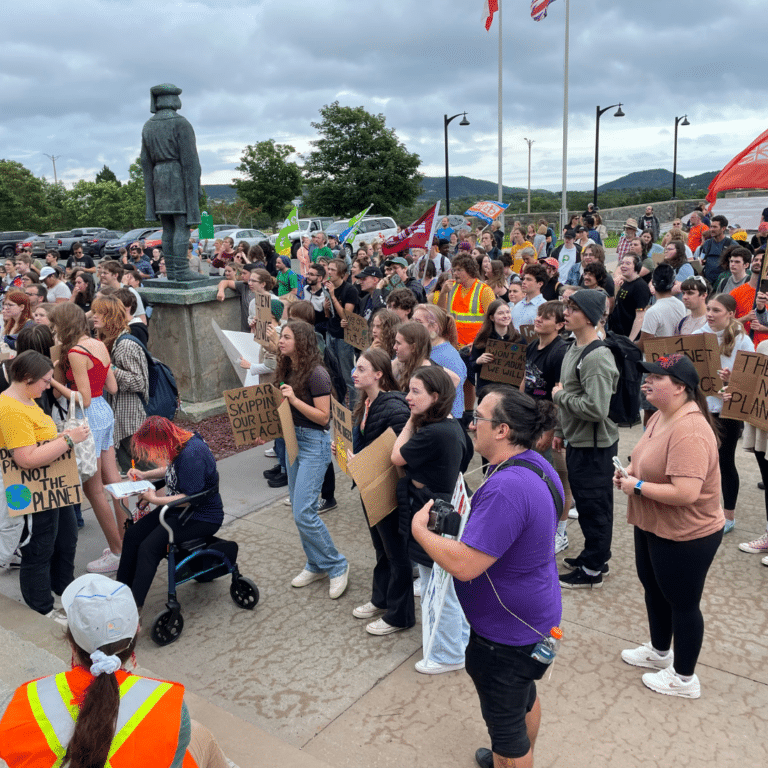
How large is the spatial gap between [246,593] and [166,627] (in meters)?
0.55

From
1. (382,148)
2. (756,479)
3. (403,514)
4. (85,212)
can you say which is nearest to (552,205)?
(382,148)

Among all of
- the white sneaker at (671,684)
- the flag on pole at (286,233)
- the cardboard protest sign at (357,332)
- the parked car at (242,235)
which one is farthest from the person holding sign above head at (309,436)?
the parked car at (242,235)

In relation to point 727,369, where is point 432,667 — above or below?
below

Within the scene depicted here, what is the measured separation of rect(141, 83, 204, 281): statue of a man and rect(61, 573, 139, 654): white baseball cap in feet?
24.5

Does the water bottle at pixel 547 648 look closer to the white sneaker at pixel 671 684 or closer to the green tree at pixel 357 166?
the white sneaker at pixel 671 684

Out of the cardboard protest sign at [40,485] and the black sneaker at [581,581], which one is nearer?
the cardboard protest sign at [40,485]


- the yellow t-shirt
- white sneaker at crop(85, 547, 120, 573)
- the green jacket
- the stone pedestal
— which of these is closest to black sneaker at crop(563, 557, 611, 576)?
the green jacket

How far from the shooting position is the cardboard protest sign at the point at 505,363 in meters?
6.26

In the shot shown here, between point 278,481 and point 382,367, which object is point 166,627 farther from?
point 278,481

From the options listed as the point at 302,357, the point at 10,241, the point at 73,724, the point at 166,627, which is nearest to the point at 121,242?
the point at 10,241

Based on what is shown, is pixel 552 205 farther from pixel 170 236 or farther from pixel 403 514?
pixel 403 514

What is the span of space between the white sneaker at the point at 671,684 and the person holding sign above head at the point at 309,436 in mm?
1999

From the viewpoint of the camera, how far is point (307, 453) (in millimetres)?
4848

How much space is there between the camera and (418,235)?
10.3 meters
